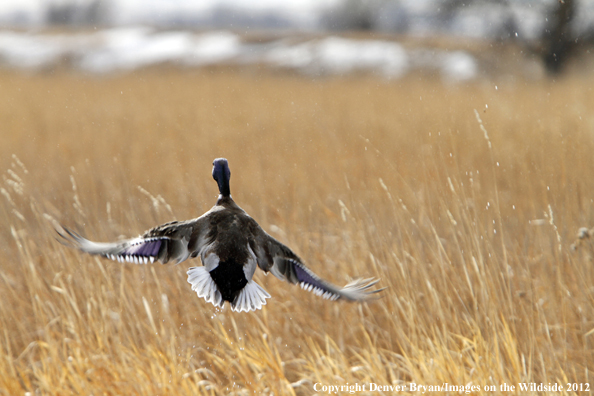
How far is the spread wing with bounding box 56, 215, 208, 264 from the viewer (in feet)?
4.26

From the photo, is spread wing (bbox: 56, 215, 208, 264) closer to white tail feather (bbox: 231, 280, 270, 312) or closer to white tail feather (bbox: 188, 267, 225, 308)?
white tail feather (bbox: 188, 267, 225, 308)

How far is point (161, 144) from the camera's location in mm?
6754

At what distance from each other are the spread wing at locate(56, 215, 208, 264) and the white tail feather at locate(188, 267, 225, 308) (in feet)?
0.17

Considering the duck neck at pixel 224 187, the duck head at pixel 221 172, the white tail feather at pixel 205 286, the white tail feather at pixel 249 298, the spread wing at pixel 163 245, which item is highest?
the duck head at pixel 221 172

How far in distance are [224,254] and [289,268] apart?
19 cm

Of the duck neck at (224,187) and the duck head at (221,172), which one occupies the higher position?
the duck head at (221,172)

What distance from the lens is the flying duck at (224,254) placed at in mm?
1268

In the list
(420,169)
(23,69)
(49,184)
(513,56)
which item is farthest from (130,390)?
(23,69)

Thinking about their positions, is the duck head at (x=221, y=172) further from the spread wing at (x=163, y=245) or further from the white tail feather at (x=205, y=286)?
the white tail feather at (x=205, y=286)

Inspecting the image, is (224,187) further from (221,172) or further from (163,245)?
(163,245)

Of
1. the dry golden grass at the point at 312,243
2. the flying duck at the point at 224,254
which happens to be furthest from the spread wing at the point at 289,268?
the dry golden grass at the point at 312,243

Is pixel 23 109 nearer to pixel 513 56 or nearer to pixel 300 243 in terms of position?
pixel 300 243

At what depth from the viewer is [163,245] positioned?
1345 millimetres

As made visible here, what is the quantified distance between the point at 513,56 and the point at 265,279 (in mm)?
22429
